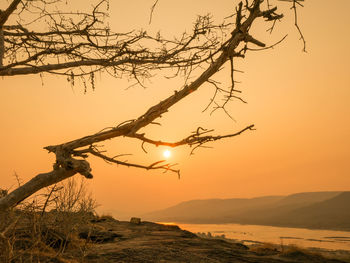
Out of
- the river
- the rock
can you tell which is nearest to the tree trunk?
the rock

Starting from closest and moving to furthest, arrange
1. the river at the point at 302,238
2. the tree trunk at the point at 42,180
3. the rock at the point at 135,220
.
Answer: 1. the tree trunk at the point at 42,180
2. the rock at the point at 135,220
3. the river at the point at 302,238

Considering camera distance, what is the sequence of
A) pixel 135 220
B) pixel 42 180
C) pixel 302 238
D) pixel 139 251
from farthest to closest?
1. pixel 302 238
2. pixel 135 220
3. pixel 139 251
4. pixel 42 180

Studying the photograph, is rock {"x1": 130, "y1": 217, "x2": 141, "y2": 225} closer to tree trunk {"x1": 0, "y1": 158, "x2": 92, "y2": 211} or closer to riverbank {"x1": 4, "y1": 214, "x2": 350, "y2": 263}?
riverbank {"x1": 4, "y1": 214, "x2": 350, "y2": 263}

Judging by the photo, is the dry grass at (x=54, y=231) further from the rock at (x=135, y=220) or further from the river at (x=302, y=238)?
the river at (x=302, y=238)

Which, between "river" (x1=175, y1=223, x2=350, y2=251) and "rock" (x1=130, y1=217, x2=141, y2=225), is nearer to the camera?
"rock" (x1=130, y1=217, x2=141, y2=225)

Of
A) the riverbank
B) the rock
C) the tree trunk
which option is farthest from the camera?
the rock

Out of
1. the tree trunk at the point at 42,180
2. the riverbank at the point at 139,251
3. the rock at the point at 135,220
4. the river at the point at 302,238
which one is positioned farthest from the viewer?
the river at the point at 302,238

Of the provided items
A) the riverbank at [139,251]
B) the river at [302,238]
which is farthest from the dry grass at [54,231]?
the river at [302,238]

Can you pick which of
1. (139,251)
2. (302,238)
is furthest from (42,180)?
(302,238)

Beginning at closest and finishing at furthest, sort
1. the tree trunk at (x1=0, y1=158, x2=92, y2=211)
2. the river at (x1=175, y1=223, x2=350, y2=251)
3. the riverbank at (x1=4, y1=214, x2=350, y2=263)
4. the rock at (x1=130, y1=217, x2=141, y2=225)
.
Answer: the tree trunk at (x1=0, y1=158, x2=92, y2=211) → the riverbank at (x1=4, y1=214, x2=350, y2=263) → the rock at (x1=130, y1=217, x2=141, y2=225) → the river at (x1=175, y1=223, x2=350, y2=251)

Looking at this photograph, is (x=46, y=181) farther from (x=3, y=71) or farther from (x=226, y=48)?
(x=3, y=71)

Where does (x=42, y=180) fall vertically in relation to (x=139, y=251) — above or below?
above

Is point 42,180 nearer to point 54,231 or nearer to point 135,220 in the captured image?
point 54,231

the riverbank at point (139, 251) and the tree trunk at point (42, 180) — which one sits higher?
the tree trunk at point (42, 180)
